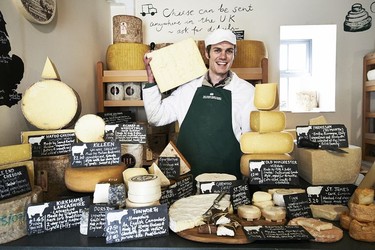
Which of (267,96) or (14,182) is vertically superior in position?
(267,96)

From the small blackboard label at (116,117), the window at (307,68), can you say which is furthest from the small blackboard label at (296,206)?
the window at (307,68)

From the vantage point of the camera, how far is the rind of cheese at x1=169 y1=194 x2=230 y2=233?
1030mm

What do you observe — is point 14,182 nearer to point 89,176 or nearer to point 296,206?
point 89,176

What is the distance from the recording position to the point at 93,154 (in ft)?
4.12

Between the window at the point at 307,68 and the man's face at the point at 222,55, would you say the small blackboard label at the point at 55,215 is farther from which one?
the window at the point at 307,68

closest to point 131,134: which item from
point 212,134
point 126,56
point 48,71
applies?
point 48,71

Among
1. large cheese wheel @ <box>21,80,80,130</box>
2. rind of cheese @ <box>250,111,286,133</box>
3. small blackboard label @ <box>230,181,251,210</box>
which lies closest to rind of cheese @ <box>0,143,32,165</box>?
large cheese wheel @ <box>21,80,80,130</box>

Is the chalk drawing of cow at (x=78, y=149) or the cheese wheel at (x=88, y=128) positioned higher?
the cheese wheel at (x=88, y=128)

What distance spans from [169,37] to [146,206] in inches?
104

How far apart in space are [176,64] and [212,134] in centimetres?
64

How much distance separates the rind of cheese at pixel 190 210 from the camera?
3.38ft

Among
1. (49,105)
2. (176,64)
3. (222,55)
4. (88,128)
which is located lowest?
(88,128)

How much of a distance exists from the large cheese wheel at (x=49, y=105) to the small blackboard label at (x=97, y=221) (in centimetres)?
64

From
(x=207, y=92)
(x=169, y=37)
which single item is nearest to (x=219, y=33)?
→ (x=207, y=92)
